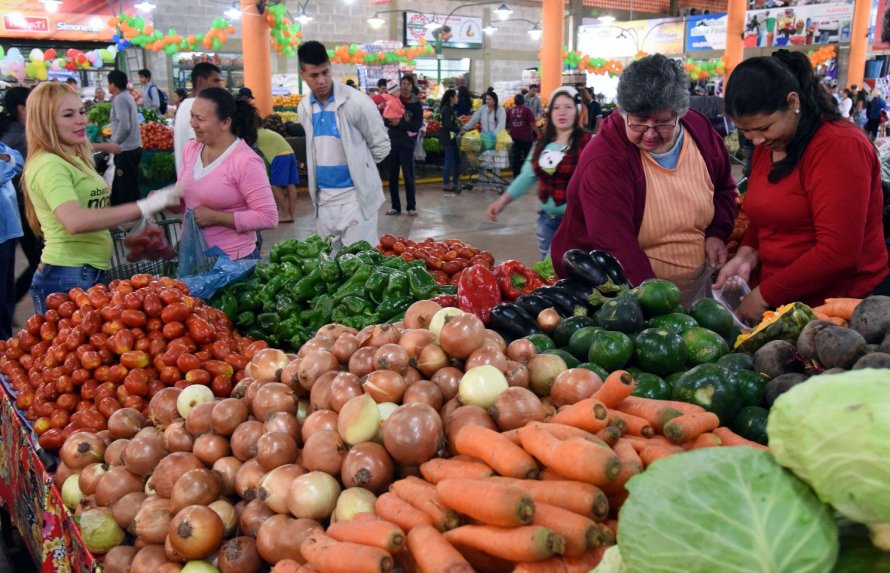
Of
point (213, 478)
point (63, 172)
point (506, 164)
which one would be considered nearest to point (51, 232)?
point (63, 172)

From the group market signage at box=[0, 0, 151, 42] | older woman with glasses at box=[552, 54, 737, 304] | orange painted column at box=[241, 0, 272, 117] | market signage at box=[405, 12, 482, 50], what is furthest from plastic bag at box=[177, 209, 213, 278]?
market signage at box=[405, 12, 482, 50]

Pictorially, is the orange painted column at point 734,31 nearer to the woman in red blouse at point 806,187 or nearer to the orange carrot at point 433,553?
the woman in red blouse at point 806,187

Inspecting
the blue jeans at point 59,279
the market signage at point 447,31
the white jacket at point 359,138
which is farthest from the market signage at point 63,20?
the blue jeans at point 59,279

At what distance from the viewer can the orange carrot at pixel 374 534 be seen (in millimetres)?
1396

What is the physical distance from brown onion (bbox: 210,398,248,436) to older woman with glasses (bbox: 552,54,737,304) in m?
1.61

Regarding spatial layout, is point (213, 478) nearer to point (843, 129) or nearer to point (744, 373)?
point (744, 373)

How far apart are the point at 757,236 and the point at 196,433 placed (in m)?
2.37

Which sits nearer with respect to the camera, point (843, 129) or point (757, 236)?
point (843, 129)

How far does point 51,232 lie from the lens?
3684 mm

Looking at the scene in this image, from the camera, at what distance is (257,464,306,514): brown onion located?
1704 millimetres

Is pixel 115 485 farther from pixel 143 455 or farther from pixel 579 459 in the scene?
pixel 579 459

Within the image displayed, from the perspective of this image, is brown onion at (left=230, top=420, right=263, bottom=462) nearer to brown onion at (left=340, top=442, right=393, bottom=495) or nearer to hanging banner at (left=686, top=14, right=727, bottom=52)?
brown onion at (left=340, top=442, right=393, bottom=495)

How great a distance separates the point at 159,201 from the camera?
3.66m

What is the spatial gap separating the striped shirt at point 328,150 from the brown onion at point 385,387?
11.1 feet
